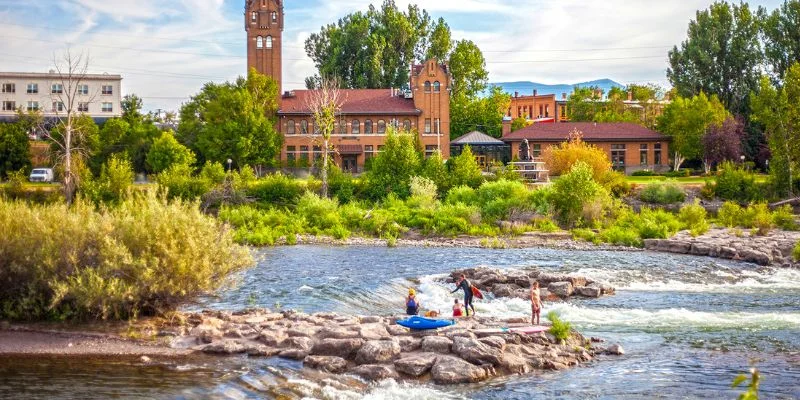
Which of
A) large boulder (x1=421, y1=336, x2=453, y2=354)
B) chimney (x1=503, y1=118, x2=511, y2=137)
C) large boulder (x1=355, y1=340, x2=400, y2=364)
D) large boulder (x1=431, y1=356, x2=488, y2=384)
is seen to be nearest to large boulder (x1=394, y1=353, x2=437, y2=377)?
large boulder (x1=431, y1=356, x2=488, y2=384)

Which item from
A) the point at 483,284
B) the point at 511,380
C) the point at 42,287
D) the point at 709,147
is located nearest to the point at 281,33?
the point at 709,147

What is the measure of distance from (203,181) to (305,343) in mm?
39155

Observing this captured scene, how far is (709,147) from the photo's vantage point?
77.2 meters

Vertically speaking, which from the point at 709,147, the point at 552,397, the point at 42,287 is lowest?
the point at 552,397

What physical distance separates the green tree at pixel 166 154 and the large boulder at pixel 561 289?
147ft

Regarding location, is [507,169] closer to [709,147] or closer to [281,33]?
[709,147]

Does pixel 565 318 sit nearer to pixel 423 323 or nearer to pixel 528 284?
pixel 528 284

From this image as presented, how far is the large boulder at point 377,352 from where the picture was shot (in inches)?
784

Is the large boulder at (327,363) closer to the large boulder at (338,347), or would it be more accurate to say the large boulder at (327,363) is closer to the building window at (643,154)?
the large boulder at (338,347)

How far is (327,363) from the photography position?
19.8m

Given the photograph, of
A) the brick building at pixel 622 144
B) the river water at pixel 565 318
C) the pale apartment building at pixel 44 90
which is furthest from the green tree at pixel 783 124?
the pale apartment building at pixel 44 90

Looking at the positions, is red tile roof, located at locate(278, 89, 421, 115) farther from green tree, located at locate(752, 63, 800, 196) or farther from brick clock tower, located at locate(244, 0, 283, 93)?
green tree, located at locate(752, 63, 800, 196)

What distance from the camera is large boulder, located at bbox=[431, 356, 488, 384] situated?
747 inches

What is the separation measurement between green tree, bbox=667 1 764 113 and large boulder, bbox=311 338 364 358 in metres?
69.1
